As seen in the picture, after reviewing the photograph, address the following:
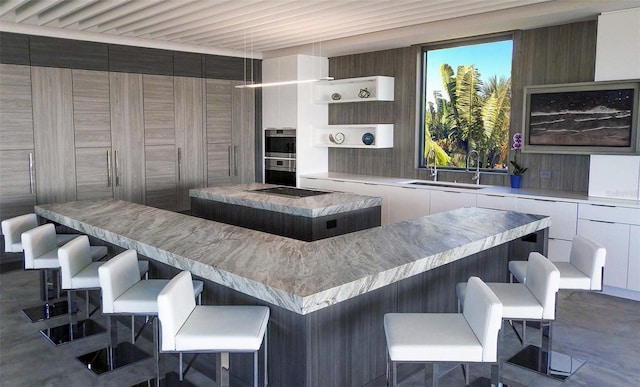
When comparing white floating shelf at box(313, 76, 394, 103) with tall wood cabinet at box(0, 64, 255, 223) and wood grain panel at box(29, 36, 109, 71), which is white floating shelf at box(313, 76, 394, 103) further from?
wood grain panel at box(29, 36, 109, 71)

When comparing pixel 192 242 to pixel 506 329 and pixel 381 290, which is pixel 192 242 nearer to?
pixel 381 290

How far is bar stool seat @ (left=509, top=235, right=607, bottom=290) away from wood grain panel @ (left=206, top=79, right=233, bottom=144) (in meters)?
5.34

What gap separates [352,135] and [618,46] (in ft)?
12.5

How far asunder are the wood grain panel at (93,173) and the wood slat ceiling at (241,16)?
4.97 ft

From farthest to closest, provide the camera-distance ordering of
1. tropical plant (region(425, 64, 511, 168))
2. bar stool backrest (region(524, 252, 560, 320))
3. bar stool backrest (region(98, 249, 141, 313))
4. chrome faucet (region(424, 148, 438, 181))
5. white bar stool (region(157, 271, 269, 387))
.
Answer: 1. chrome faucet (region(424, 148, 438, 181))
2. tropical plant (region(425, 64, 511, 168))
3. bar stool backrest (region(98, 249, 141, 313))
4. bar stool backrest (region(524, 252, 560, 320))
5. white bar stool (region(157, 271, 269, 387))

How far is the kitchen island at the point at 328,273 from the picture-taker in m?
2.41

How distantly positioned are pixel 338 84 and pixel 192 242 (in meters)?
5.14

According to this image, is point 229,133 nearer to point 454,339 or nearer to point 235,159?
point 235,159

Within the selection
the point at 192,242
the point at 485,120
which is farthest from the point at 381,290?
the point at 485,120

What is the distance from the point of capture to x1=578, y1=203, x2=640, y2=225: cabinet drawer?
455 cm

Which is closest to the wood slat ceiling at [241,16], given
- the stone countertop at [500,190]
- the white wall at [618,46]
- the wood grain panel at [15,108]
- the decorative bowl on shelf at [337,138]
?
the white wall at [618,46]

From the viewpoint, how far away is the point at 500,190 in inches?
223

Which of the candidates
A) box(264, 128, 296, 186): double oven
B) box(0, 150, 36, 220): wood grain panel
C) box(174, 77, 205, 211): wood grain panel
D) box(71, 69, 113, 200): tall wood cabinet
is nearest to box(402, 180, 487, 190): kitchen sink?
box(264, 128, 296, 186): double oven

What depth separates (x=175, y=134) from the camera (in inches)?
285
